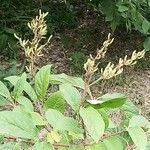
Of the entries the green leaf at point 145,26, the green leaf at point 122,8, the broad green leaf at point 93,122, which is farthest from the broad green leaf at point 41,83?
the green leaf at point 145,26

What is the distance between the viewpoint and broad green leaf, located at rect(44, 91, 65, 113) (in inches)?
40.9

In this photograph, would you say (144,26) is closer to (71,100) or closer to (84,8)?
(84,8)

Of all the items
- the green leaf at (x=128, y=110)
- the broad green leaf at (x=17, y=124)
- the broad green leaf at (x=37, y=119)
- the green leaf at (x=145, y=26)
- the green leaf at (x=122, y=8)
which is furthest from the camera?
the green leaf at (x=145, y=26)

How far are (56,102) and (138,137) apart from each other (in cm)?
22

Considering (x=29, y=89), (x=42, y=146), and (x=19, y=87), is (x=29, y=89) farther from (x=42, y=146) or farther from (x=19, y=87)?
(x=42, y=146)

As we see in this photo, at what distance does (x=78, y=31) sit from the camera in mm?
6094

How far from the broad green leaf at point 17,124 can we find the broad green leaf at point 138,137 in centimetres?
22

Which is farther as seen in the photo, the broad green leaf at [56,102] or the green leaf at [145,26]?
the green leaf at [145,26]

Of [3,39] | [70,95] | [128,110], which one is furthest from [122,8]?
[70,95]

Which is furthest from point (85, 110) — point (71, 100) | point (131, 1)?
point (131, 1)

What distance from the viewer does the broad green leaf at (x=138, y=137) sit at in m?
0.94

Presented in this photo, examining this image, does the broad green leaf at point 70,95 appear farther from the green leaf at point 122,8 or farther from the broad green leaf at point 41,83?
the green leaf at point 122,8

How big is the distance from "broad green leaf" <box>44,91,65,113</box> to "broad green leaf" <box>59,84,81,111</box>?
0.13 feet

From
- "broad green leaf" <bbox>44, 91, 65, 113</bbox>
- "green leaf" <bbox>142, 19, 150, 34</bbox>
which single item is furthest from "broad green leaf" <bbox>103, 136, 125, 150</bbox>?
"green leaf" <bbox>142, 19, 150, 34</bbox>
